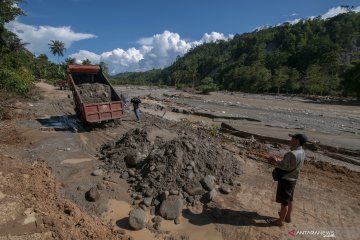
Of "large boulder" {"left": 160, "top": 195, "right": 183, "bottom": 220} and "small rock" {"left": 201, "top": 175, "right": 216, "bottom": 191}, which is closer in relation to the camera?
"large boulder" {"left": 160, "top": 195, "right": 183, "bottom": 220}

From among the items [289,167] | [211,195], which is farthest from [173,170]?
[289,167]

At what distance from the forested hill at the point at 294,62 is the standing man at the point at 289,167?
1549 inches

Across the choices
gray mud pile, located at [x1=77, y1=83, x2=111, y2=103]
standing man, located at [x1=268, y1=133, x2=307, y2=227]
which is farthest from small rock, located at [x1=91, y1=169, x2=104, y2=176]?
gray mud pile, located at [x1=77, y1=83, x2=111, y2=103]

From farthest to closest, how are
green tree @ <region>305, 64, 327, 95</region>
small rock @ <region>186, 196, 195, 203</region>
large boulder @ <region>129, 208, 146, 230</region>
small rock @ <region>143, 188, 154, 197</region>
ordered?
1. green tree @ <region>305, 64, 327, 95</region>
2. small rock @ <region>143, 188, 154, 197</region>
3. small rock @ <region>186, 196, 195, 203</region>
4. large boulder @ <region>129, 208, 146, 230</region>

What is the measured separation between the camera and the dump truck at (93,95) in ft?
41.6

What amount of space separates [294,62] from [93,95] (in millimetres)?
85906

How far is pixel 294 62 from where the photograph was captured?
89.4 meters

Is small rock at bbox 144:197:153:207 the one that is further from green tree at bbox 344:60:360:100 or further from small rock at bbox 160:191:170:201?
green tree at bbox 344:60:360:100

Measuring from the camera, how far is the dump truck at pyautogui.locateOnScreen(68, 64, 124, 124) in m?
12.7

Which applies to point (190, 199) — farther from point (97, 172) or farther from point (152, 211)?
point (97, 172)

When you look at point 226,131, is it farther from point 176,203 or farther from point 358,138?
point 176,203

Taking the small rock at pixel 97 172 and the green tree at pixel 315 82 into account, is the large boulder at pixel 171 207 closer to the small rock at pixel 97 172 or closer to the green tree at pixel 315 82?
the small rock at pixel 97 172

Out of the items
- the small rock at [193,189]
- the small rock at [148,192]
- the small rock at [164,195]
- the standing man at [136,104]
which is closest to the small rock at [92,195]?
the small rock at [148,192]

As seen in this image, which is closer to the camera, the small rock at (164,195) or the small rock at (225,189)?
the small rock at (164,195)
